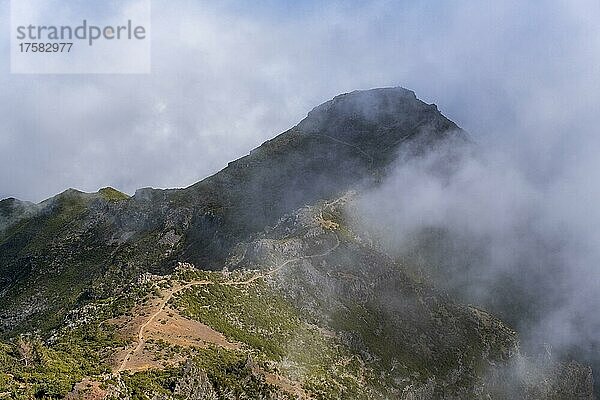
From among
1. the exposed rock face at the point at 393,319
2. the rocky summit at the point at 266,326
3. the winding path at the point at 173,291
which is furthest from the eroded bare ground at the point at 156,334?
the exposed rock face at the point at 393,319

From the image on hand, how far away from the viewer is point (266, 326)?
122 meters

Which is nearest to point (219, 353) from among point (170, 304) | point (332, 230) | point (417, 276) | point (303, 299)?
point (170, 304)

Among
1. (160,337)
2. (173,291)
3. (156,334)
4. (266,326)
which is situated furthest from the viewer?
(266,326)

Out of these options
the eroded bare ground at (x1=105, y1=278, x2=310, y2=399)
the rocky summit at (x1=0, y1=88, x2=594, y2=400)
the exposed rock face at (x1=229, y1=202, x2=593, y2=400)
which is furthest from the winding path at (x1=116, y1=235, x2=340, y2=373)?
the exposed rock face at (x1=229, y1=202, x2=593, y2=400)

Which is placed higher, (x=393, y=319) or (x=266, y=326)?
(x=266, y=326)

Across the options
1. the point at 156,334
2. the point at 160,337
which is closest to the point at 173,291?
the point at 156,334

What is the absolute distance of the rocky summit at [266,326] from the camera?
8681 centimetres

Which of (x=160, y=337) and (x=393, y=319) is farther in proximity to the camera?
(x=393, y=319)

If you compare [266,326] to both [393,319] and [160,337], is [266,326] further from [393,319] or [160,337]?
[393,319]

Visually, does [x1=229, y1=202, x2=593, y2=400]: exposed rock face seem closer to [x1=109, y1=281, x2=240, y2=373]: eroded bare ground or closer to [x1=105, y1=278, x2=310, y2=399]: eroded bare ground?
[x1=105, y1=278, x2=310, y2=399]: eroded bare ground

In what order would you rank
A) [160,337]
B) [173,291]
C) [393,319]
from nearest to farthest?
[160,337], [173,291], [393,319]

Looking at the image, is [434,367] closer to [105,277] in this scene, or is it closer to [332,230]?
[332,230]

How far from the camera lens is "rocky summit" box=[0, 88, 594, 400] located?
86.8 meters

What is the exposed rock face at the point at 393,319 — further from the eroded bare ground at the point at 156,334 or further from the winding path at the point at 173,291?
the eroded bare ground at the point at 156,334
